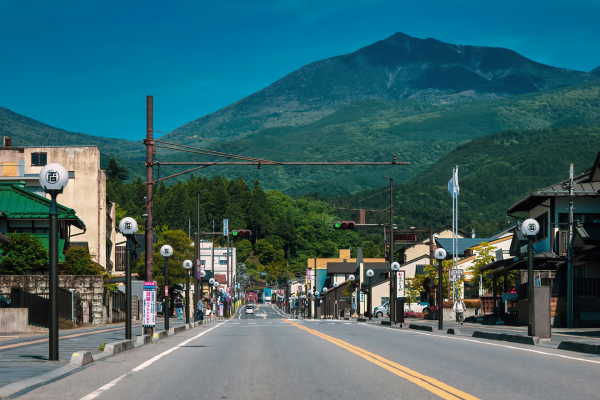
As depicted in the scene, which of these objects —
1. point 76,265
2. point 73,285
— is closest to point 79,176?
point 76,265

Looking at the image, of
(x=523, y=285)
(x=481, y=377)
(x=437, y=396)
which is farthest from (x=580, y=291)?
(x=437, y=396)

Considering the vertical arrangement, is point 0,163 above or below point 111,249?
above

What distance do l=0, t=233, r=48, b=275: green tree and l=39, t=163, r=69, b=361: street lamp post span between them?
85.7 ft

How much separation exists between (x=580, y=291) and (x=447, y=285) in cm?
2274

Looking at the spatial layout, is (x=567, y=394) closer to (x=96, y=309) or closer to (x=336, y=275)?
(x=96, y=309)

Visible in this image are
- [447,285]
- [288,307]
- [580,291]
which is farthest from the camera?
[288,307]

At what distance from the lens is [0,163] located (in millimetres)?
57781

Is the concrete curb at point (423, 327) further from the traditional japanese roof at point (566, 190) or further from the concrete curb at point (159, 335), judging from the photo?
the traditional japanese roof at point (566, 190)

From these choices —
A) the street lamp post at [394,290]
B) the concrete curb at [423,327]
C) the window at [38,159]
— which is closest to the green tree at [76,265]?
the street lamp post at [394,290]

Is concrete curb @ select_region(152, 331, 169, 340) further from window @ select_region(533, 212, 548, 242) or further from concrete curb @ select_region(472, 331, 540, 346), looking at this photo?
window @ select_region(533, 212, 548, 242)

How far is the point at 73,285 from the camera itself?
3584 cm

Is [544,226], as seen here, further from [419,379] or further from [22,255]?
[419,379]

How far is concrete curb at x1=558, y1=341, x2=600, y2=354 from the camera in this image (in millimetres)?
15777

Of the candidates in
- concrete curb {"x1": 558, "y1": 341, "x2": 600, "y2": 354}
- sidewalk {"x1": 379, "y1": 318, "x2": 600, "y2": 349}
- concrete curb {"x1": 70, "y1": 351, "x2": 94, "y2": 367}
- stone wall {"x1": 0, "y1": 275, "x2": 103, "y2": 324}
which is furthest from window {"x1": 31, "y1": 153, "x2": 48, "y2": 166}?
concrete curb {"x1": 558, "y1": 341, "x2": 600, "y2": 354}
